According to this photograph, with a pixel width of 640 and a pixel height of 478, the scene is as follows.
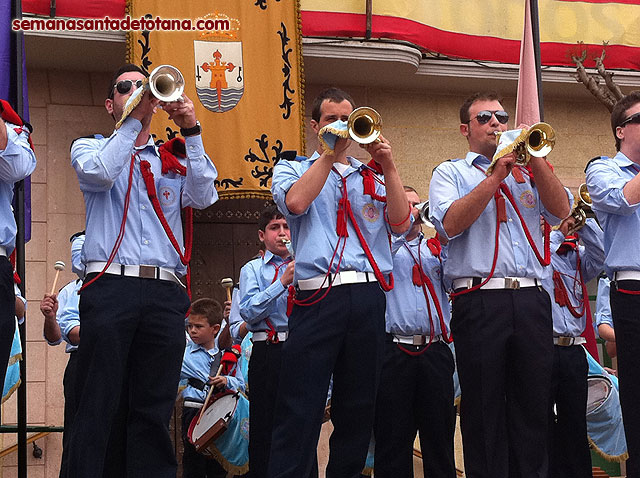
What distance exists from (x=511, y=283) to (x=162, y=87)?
6.52 ft

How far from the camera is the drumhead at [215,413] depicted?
24.6 ft

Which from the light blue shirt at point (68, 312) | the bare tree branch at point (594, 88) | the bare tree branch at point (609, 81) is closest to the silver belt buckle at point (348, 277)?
the light blue shirt at point (68, 312)

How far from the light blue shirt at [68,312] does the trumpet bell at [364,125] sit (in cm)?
360

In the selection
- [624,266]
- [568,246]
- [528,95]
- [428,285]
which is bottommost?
[428,285]

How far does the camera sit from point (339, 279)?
15.6ft

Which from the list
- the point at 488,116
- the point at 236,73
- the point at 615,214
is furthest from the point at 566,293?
the point at 236,73

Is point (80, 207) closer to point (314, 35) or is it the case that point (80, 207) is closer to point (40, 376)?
point (40, 376)

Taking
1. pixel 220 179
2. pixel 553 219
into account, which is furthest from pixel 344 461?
pixel 220 179

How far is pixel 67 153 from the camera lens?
10188mm

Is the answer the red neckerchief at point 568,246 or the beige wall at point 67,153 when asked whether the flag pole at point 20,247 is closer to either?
the beige wall at point 67,153

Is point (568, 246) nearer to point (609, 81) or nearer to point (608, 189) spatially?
point (608, 189)

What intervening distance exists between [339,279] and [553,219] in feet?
4.53

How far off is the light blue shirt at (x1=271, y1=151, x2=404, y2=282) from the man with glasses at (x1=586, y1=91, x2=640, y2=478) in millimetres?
1279

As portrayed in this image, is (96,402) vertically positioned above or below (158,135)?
below
